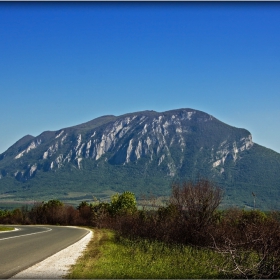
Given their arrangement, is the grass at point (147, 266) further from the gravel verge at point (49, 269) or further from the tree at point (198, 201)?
the tree at point (198, 201)

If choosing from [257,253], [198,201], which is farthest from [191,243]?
[257,253]

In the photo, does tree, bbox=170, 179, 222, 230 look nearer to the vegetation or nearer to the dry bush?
the vegetation

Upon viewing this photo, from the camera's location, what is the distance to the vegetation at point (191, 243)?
13.7m

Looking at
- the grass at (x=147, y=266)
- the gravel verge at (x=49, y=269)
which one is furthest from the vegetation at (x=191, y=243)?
the gravel verge at (x=49, y=269)

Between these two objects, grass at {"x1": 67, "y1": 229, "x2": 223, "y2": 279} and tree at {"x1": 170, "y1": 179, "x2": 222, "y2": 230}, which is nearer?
grass at {"x1": 67, "y1": 229, "x2": 223, "y2": 279}

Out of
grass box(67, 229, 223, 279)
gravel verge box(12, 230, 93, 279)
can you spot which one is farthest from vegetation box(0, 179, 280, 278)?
gravel verge box(12, 230, 93, 279)

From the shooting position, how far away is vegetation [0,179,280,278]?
1369 cm

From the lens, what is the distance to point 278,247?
13531 mm

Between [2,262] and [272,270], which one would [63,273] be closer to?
[2,262]

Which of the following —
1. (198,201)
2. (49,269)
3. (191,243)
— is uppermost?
(198,201)

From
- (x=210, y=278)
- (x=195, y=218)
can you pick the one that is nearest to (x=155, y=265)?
(x=210, y=278)

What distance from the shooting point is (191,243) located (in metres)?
24.9

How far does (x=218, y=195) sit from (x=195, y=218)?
170cm

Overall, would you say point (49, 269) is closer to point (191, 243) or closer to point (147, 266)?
point (147, 266)
